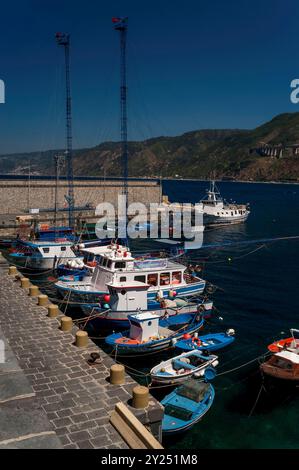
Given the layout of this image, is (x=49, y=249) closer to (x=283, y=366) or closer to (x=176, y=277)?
(x=176, y=277)

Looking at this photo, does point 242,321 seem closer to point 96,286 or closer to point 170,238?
point 96,286

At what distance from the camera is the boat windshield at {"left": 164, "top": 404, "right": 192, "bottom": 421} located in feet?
56.5

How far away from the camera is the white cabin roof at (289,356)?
69.4 ft

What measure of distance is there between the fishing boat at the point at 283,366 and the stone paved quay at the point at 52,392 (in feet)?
30.7

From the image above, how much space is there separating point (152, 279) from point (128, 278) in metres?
2.54

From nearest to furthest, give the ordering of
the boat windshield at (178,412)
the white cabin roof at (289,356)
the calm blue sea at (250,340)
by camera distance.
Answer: the boat windshield at (178,412) < the calm blue sea at (250,340) < the white cabin roof at (289,356)

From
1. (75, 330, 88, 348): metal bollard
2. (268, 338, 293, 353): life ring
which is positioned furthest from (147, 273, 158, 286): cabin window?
(75, 330, 88, 348): metal bollard

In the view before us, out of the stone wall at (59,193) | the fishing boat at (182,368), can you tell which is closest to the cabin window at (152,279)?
the fishing boat at (182,368)

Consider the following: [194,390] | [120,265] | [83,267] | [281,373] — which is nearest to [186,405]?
[194,390]

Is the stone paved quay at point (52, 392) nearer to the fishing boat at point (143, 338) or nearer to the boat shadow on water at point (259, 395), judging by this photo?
the fishing boat at point (143, 338)

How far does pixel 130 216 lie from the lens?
8362 cm

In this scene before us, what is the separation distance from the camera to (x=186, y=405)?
18.0 meters

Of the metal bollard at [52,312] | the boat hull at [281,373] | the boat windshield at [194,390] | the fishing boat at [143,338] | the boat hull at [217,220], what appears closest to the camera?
the boat windshield at [194,390]
